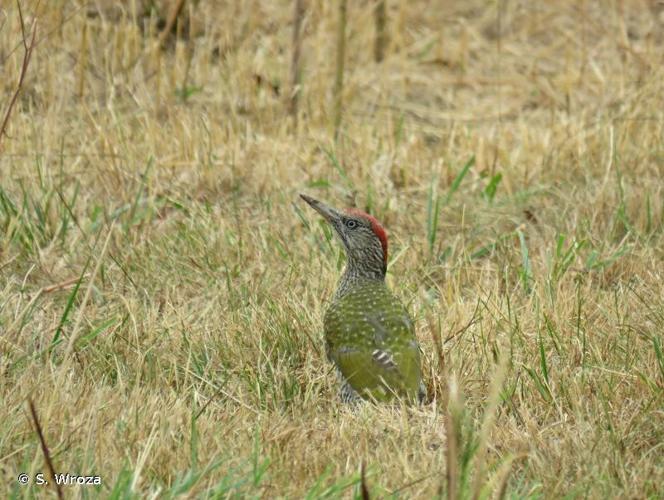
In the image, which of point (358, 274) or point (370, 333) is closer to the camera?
point (370, 333)

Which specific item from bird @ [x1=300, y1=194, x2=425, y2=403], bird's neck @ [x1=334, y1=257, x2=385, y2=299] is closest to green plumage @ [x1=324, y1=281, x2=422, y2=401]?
bird @ [x1=300, y1=194, x2=425, y2=403]

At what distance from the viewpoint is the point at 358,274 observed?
4727 millimetres

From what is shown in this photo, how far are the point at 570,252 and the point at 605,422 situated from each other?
1474 millimetres

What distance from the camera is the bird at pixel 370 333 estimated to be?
4191mm

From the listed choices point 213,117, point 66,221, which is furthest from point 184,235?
point 213,117

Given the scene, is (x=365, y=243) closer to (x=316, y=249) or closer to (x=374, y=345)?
(x=374, y=345)

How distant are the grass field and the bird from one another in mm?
114

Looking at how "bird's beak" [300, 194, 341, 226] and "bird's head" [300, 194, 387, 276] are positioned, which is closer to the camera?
"bird's head" [300, 194, 387, 276]

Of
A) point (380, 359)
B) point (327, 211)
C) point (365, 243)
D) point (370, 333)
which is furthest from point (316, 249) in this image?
point (380, 359)

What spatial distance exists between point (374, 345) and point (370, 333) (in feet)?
0.18

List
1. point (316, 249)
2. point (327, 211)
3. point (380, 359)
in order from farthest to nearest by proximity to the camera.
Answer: point (316, 249)
point (327, 211)
point (380, 359)

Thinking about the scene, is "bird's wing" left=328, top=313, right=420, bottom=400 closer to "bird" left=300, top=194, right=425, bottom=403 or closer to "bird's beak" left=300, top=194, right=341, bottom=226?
"bird" left=300, top=194, right=425, bottom=403

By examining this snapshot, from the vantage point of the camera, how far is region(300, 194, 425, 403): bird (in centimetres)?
419

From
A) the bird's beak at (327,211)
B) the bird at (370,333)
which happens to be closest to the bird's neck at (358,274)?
the bird at (370,333)
